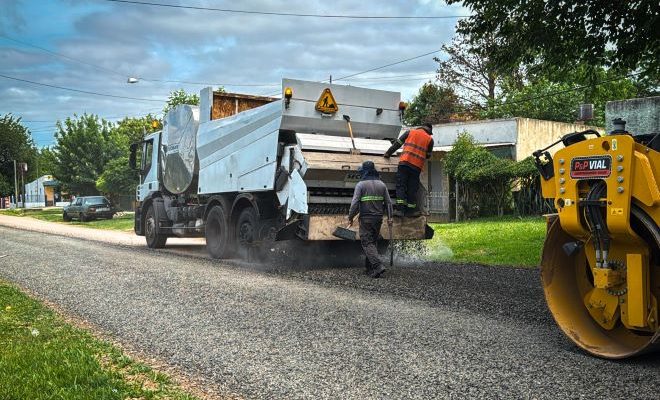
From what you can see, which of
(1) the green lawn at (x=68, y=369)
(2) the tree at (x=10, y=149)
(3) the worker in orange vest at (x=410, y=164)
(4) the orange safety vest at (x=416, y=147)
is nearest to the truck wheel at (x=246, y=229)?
(3) the worker in orange vest at (x=410, y=164)

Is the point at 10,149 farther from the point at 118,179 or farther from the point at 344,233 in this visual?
the point at 344,233

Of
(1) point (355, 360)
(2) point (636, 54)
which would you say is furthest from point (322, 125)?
(1) point (355, 360)

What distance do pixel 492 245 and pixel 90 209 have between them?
2587 centimetres

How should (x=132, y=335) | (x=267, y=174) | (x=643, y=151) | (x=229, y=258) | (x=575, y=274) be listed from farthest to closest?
1. (x=229, y=258)
2. (x=267, y=174)
3. (x=132, y=335)
4. (x=575, y=274)
5. (x=643, y=151)

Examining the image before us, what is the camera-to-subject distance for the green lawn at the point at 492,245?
40.7 feet

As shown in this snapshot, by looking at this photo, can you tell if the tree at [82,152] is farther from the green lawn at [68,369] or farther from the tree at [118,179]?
the green lawn at [68,369]

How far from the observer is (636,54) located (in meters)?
9.70

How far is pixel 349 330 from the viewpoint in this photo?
20.1 feet

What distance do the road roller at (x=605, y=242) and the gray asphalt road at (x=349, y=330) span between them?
26 centimetres

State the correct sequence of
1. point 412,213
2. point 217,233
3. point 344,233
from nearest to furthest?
point 344,233, point 412,213, point 217,233

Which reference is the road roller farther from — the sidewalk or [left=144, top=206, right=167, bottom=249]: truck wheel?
the sidewalk

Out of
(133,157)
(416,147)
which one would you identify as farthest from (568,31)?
(133,157)

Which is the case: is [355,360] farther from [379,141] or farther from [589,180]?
[379,141]

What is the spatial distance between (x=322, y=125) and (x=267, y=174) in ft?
4.13
